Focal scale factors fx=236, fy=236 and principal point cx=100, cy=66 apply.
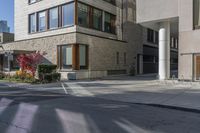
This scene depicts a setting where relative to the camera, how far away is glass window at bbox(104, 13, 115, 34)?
2888cm

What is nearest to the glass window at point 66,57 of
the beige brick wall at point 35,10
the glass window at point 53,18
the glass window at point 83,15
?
the beige brick wall at point 35,10

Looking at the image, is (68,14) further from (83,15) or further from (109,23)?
(109,23)

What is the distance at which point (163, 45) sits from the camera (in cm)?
2056

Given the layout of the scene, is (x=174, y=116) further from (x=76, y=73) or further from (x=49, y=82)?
(x=76, y=73)

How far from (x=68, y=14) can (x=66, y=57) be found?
4581 mm

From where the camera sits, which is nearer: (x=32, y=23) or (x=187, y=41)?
(x=187, y=41)

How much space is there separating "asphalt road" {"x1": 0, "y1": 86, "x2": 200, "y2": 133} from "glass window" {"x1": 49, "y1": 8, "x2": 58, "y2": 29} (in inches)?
689

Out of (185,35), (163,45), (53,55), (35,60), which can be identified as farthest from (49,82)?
(185,35)

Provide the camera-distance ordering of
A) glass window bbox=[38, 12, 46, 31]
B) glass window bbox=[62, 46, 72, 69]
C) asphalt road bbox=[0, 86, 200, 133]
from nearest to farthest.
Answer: asphalt road bbox=[0, 86, 200, 133] → glass window bbox=[62, 46, 72, 69] → glass window bbox=[38, 12, 46, 31]

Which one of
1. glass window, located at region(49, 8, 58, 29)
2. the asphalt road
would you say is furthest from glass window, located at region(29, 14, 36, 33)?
the asphalt road

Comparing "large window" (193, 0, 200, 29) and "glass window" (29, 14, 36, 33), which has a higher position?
"glass window" (29, 14, 36, 33)

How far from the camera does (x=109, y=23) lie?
96.5 feet

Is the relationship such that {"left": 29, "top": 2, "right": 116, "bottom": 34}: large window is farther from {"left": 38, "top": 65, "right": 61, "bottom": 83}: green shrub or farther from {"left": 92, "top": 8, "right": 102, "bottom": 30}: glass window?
{"left": 38, "top": 65, "right": 61, "bottom": 83}: green shrub

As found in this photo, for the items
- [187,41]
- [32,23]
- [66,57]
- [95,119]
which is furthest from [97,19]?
[95,119]
